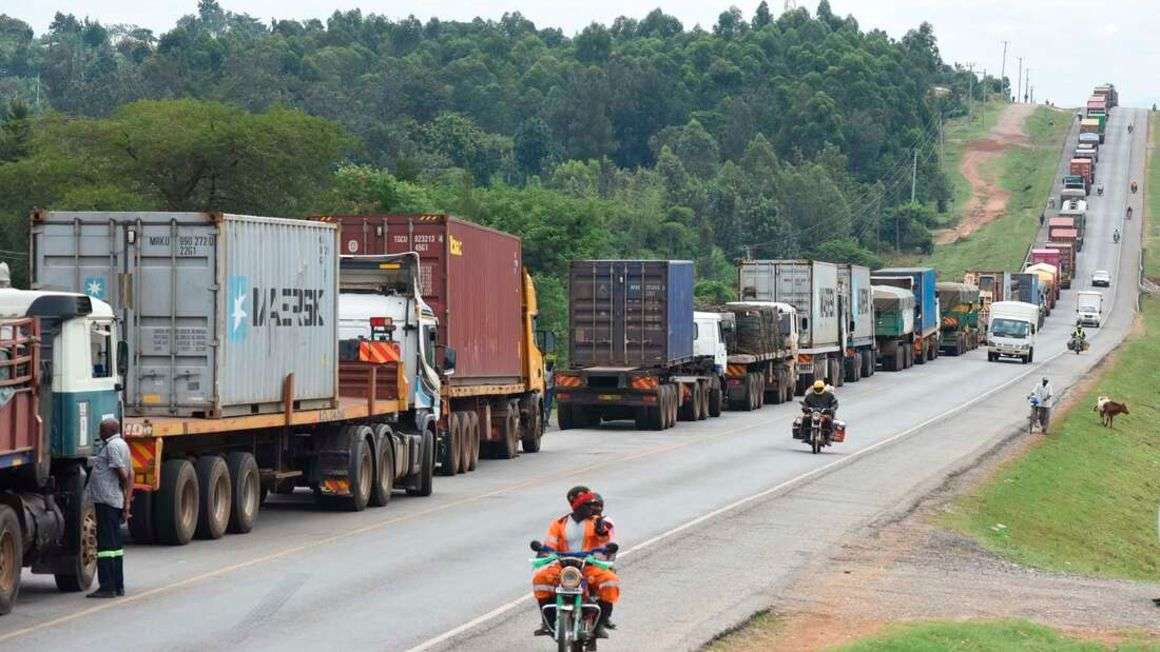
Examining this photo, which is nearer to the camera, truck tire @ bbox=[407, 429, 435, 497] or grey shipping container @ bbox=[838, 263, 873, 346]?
truck tire @ bbox=[407, 429, 435, 497]

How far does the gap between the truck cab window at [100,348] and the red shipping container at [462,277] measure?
1221 centimetres

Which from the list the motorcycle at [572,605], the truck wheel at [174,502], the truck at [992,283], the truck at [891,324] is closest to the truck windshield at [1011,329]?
the truck at [891,324]

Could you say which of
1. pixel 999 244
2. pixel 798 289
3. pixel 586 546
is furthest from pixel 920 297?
pixel 999 244

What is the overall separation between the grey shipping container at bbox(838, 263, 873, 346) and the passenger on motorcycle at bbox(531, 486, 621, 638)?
5072 centimetres

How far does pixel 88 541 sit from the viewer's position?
1798 centimetres

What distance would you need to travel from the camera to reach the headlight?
1405 centimetres

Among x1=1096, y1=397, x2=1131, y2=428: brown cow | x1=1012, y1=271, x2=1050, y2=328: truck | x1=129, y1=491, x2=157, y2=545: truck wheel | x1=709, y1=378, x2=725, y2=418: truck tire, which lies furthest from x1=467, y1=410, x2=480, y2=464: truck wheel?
x1=1012, y1=271, x2=1050, y2=328: truck

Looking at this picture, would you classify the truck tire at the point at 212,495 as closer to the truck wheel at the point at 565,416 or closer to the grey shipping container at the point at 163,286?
the grey shipping container at the point at 163,286

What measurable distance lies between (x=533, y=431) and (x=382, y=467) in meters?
11.3

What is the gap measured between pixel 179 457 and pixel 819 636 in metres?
8.18

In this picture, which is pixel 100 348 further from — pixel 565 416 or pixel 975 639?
pixel 565 416

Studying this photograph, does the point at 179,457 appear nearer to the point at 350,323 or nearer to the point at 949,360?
the point at 350,323

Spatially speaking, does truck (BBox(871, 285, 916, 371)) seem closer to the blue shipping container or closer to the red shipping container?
the blue shipping container

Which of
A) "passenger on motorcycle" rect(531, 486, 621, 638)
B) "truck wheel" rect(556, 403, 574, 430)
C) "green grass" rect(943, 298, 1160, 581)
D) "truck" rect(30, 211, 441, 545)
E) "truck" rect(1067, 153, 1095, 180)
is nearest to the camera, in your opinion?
"passenger on motorcycle" rect(531, 486, 621, 638)
